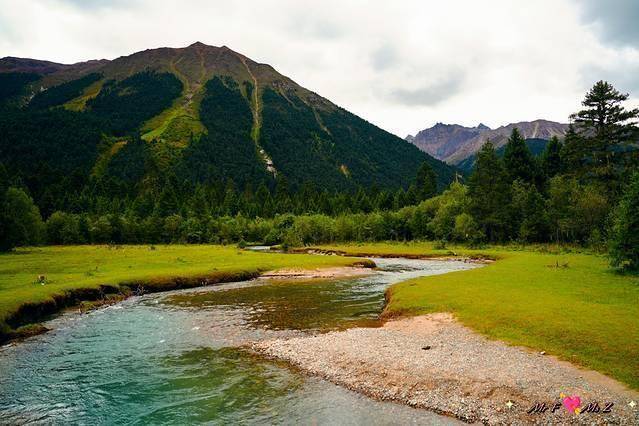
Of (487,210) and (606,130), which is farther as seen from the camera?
(487,210)

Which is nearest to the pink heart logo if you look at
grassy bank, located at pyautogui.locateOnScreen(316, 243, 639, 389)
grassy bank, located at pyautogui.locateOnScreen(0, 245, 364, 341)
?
grassy bank, located at pyautogui.locateOnScreen(316, 243, 639, 389)

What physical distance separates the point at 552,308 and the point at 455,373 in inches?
508

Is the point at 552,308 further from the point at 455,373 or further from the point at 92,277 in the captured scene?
the point at 92,277

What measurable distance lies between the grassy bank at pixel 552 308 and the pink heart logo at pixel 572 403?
259 centimetres

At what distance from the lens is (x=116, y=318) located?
3375 cm

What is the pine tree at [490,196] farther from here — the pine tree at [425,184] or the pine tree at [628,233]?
the pine tree at [628,233]

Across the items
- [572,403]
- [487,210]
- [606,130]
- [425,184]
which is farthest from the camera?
[425,184]

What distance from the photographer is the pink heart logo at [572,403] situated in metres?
14.1

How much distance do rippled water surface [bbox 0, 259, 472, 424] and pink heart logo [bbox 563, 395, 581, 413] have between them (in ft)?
14.7

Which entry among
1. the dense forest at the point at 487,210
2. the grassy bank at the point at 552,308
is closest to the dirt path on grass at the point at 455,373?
the grassy bank at the point at 552,308

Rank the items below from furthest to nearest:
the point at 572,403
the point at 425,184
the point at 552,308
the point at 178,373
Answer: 1. the point at 425,184
2. the point at 552,308
3. the point at 178,373
4. the point at 572,403

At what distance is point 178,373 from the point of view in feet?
68.0

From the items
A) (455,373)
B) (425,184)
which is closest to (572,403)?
(455,373)

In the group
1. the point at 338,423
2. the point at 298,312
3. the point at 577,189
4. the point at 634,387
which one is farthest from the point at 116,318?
the point at 577,189
